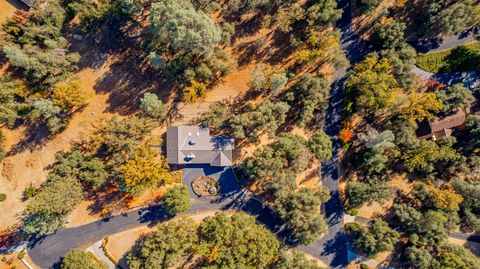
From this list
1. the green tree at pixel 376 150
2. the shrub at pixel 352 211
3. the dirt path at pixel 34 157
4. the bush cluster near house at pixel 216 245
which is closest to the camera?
the bush cluster near house at pixel 216 245

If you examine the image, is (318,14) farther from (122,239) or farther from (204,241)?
(122,239)

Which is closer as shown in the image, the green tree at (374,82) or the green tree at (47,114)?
the green tree at (47,114)

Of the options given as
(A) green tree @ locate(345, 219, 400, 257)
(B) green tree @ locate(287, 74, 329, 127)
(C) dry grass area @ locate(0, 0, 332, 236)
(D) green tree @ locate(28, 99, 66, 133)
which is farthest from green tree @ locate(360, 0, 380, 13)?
(D) green tree @ locate(28, 99, 66, 133)

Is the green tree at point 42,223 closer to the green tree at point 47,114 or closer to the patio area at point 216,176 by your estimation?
the green tree at point 47,114

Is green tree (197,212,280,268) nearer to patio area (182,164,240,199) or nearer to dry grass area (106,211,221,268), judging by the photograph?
patio area (182,164,240,199)

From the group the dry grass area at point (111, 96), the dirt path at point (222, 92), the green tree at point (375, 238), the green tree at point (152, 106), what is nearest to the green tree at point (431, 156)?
the green tree at point (375, 238)

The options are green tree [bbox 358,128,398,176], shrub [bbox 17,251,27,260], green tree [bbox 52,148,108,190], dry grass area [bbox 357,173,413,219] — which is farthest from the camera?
dry grass area [bbox 357,173,413,219]

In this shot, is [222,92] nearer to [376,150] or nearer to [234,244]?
[234,244]
